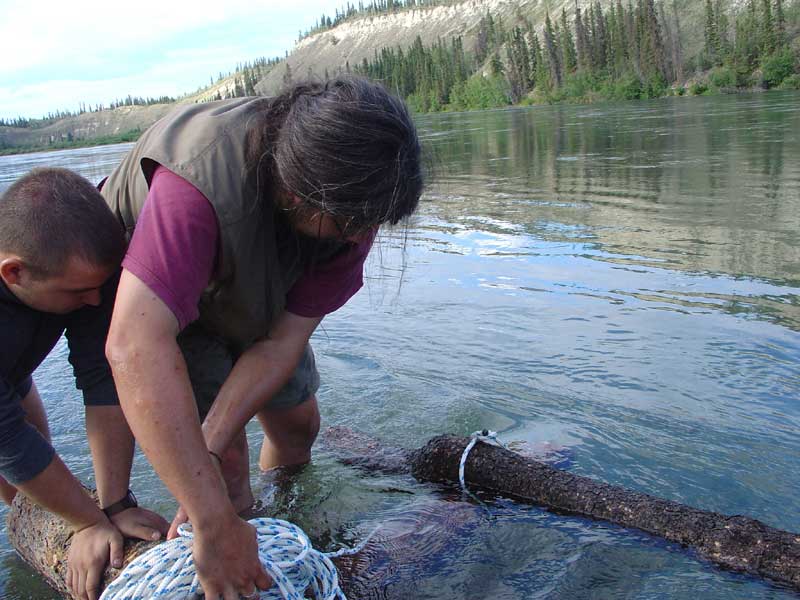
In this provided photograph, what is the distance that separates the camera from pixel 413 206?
2326 millimetres

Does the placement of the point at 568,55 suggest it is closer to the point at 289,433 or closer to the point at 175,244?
the point at 289,433

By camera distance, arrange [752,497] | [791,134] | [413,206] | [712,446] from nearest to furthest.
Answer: [413,206] → [752,497] → [712,446] → [791,134]

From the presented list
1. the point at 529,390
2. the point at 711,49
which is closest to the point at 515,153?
the point at 529,390

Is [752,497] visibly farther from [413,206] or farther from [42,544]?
[42,544]

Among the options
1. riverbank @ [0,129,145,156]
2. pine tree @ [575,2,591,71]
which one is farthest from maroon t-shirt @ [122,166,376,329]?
riverbank @ [0,129,145,156]

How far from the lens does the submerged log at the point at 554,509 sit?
2.82 metres

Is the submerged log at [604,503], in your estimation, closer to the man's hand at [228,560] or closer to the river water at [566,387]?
the river water at [566,387]

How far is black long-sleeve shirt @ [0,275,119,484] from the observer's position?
2400mm

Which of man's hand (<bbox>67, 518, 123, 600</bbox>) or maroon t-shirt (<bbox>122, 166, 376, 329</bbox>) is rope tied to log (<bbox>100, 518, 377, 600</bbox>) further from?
maroon t-shirt (<bbox>122, 166, 376, 329</bbox>)

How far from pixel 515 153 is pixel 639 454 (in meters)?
21.0

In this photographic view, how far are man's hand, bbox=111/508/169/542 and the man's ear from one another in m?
0.96

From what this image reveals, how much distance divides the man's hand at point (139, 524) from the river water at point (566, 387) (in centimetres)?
93

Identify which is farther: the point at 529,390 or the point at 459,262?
the point at 459,262

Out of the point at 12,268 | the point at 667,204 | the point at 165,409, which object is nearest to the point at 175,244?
the point at 165,409
